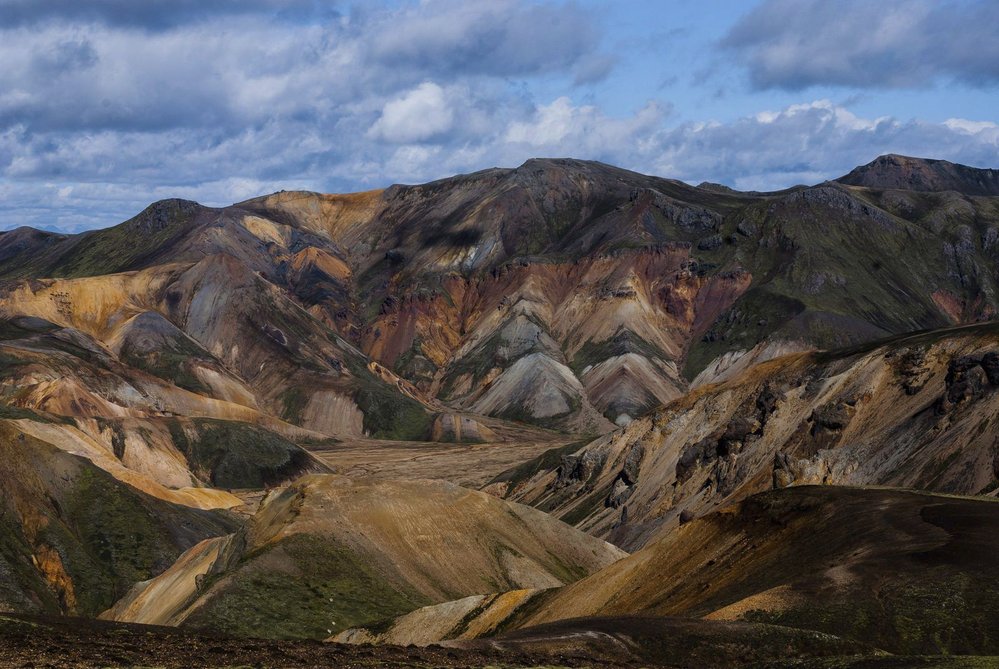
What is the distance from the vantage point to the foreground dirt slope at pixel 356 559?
64938 mm

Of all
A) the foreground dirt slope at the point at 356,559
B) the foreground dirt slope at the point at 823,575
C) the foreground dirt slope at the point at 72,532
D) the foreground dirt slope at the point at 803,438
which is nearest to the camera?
the foreground dirt slope at the point at 823,575

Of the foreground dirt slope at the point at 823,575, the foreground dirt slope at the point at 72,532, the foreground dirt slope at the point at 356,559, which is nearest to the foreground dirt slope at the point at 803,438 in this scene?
the foreground dirt slope at the point at 823,575

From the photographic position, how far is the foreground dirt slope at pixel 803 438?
88625 mm

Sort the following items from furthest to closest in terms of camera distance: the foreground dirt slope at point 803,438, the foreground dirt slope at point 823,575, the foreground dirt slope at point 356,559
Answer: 1. the foreground dirt slope at point 803,438
2. the foreground dirt slope at point 356,559
3. the foreground dirt slope at point 823,575

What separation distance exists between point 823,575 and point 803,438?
60.3 m

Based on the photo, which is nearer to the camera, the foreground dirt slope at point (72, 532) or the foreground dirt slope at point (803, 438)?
the foreground dirt slope at point (72, 532)

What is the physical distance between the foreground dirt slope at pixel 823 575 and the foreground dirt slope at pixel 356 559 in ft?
35.6

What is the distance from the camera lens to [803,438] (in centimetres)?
10700

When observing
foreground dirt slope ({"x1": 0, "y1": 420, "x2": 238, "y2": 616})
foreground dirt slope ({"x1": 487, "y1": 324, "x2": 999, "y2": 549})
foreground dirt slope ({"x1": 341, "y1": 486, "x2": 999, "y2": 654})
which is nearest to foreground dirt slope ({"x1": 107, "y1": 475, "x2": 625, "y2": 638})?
foreground dirt slope ({"x1": 0, "y1": 420, "x2": 238, "y2": 616})

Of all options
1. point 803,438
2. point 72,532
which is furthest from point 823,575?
point 72,532

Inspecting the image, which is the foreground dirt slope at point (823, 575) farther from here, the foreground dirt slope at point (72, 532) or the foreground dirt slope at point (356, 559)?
the foreground dirt slope at point (72, 532)

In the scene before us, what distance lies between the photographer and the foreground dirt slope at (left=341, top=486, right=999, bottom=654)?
140 feet

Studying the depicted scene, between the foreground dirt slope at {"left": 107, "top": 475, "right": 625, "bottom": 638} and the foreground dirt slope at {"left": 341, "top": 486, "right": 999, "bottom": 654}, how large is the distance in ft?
35.6

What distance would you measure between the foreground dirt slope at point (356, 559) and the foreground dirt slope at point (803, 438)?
22.2m
